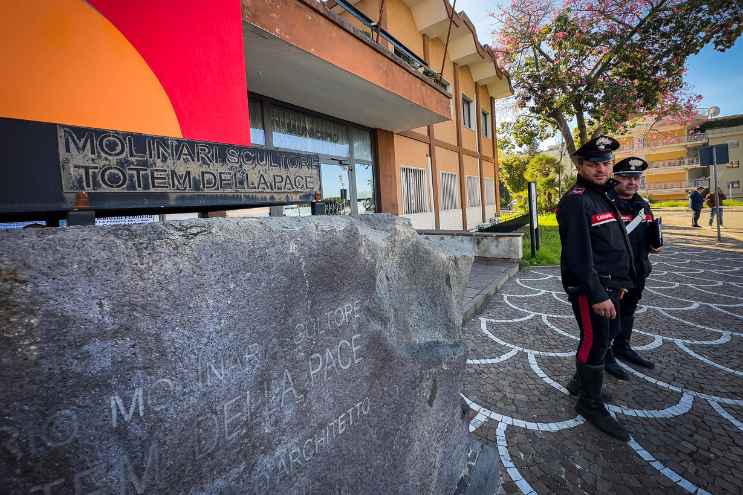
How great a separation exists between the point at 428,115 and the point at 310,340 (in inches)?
277

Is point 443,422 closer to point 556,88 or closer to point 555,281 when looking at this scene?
point 555,281

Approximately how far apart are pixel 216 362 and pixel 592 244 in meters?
2.58

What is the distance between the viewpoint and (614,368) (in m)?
2.82

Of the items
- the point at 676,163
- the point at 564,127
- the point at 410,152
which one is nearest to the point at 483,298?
the point at 410,152

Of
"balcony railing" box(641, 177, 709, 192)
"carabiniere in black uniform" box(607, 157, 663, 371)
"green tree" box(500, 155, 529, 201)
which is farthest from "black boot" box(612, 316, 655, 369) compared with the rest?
"balcony railing" box(641, 177, 709, 192)

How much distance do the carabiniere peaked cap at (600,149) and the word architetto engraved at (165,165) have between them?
2200mm

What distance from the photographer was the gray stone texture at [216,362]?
67 centimetres

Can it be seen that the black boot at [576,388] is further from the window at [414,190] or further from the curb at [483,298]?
the window at [414,190]

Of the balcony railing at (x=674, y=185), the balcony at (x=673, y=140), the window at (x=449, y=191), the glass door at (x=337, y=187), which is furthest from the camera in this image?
the balcony railing at (x=674, y=185)

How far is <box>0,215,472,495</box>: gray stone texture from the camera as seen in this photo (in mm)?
672

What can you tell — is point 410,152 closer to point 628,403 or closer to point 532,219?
point 532,219

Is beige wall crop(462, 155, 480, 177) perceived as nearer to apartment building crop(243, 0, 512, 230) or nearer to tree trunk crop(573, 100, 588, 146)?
apartment building crop(243, 0, 512, 230)

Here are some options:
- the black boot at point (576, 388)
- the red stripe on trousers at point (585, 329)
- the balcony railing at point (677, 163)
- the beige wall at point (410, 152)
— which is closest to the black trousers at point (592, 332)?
the red stripe on trousers at point (585, 329)

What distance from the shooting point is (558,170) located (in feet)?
76.5
